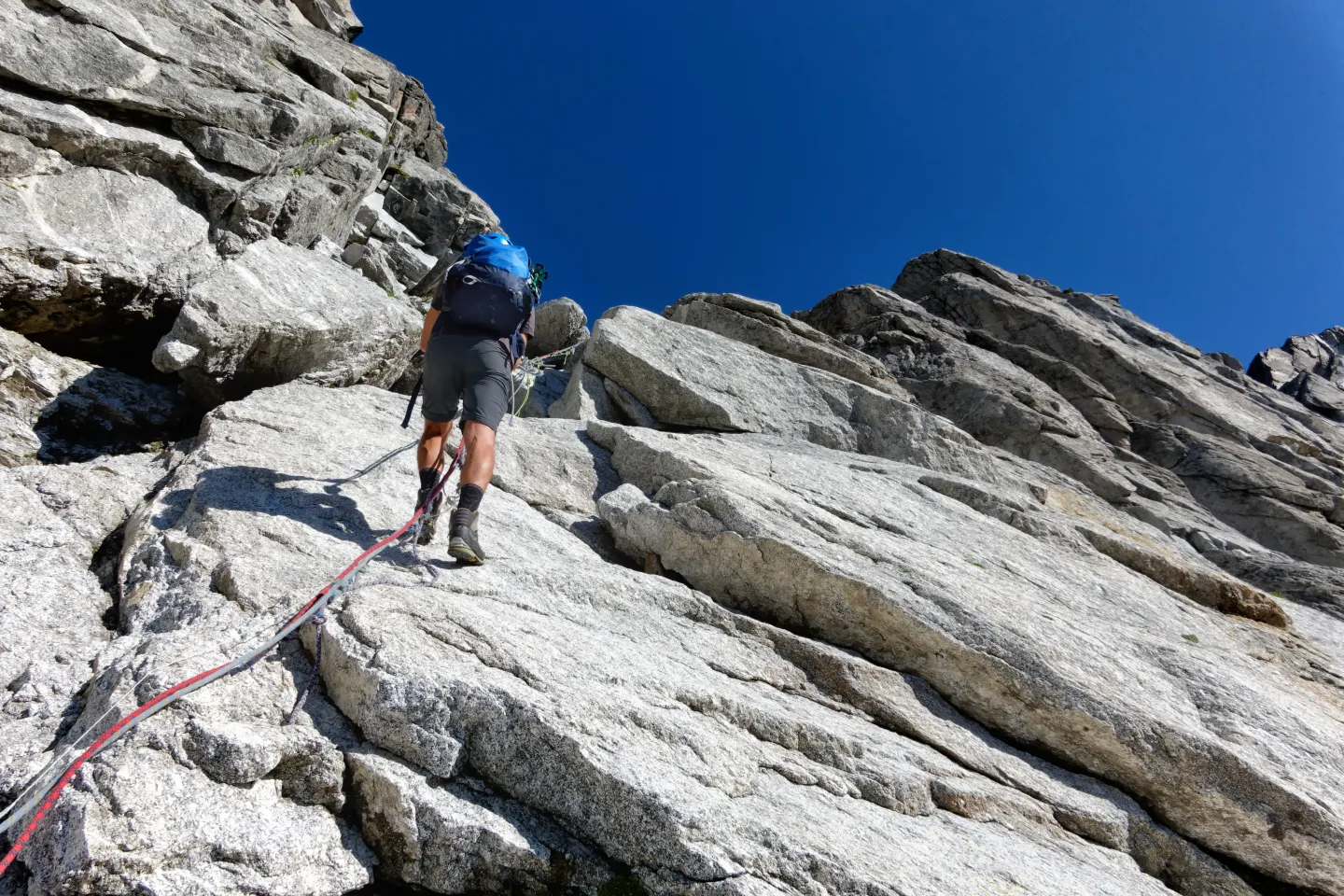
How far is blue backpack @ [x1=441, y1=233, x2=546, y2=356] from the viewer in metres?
8.05

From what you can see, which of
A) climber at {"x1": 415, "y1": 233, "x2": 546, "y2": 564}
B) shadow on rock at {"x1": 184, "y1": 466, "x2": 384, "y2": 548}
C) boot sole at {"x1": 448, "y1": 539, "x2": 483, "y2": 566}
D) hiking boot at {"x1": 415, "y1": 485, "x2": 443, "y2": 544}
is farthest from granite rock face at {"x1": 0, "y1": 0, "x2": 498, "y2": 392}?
boot sole at {"x1": 448, "y1": 539, "x2": 483, "y2": 566}

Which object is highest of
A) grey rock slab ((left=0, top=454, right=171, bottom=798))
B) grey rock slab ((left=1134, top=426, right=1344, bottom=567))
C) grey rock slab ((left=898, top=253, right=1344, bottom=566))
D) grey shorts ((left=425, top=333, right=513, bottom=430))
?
grey rock slab ((left=898, top=253, right=1344, bottom=566))

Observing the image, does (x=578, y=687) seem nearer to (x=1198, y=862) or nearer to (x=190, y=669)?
(x=190, y=669)

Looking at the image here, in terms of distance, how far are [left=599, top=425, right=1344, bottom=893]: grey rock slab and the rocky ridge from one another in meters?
0.04

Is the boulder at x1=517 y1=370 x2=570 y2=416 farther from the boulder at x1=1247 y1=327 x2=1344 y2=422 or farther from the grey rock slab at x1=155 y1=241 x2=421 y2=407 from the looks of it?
the boulder at x1=1247 y1=327 x2=1344 y2=422

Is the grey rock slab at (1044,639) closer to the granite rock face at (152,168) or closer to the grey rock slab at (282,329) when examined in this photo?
the grey rock slab at (282,329)

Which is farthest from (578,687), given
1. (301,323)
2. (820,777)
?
(301,323)

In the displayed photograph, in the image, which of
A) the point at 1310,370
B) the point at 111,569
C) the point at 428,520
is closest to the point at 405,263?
the point at 428,520

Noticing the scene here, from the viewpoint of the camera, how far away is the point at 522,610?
6852 mm

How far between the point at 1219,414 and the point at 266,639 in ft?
122

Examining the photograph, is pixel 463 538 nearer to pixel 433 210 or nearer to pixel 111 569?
pixel 111 569

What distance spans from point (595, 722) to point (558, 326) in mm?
18157

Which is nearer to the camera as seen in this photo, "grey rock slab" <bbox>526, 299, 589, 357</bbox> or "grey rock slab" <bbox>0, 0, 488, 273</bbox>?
"grey rock slab" <bbox>0, 0, 488, 273</bbox>

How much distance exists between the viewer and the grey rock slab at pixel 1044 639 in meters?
7.38
